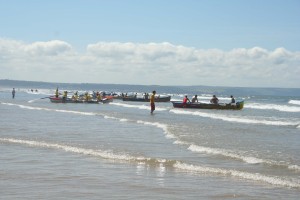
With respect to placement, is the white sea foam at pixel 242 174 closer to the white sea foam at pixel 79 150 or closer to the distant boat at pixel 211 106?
the white sea foam at pixel 79 150

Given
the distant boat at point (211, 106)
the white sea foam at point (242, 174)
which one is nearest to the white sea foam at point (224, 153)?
the white sea foam at point (242, 174)

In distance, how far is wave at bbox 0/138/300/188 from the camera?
10359 mm

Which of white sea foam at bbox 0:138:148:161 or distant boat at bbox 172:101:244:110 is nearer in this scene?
white sea foam at bbox 0:138:148:161

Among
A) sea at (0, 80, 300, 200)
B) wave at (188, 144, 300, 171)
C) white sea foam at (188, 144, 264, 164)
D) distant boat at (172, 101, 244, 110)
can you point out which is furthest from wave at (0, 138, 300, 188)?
distant boat at (172, 101, 244, 110)

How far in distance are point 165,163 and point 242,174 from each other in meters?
2.21

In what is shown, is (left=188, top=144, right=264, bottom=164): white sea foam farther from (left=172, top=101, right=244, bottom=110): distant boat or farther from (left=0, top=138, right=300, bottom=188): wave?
(left=172, top=101, right=244, bottom=110): distant boat

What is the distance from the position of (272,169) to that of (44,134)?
33.9 feet

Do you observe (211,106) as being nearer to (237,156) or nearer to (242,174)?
(237,156)

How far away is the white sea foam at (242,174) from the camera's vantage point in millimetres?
10125

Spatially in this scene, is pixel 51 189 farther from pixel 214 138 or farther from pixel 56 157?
pixel 214 138

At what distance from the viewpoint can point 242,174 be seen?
10.9 metres

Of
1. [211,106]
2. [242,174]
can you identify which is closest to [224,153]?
[242,174]

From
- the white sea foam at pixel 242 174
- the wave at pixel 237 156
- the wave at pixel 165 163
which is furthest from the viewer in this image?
the wave at pixel 237 156

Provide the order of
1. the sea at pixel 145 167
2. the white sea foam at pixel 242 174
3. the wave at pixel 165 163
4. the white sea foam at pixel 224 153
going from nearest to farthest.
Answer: the sea at pixel 145 167
the white sea foam at pixel 242 174
the wave at pixel 165 163
the white sea foam at pixel 224 153
